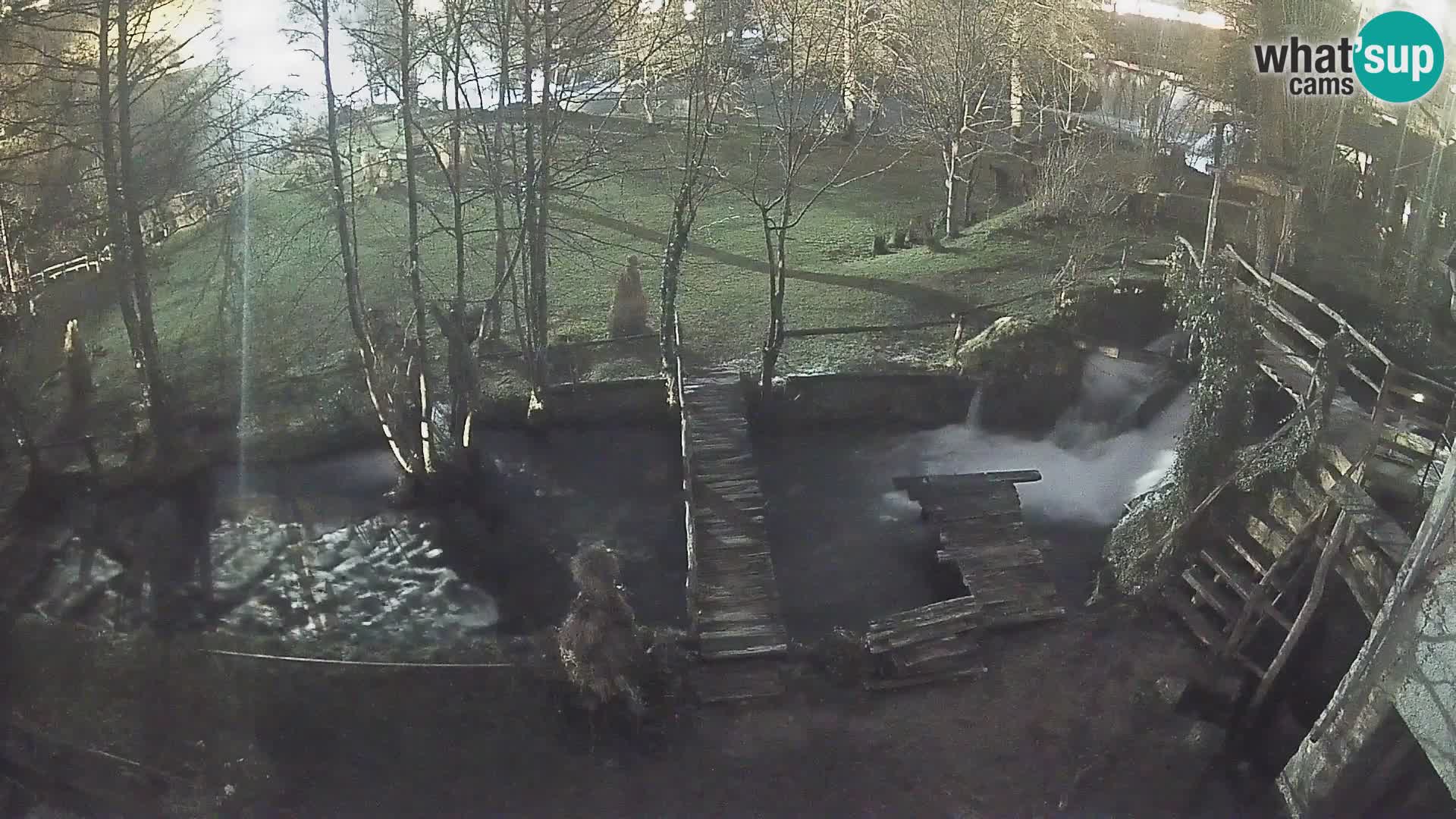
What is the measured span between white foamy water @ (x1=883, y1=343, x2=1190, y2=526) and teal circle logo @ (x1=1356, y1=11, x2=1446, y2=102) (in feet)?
15.7

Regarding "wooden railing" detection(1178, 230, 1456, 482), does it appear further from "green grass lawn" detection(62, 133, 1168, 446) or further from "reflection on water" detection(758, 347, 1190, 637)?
"green grass lawn" detection(62, 133, 1168, 446)

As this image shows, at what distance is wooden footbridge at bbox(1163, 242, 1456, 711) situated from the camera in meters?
9.71

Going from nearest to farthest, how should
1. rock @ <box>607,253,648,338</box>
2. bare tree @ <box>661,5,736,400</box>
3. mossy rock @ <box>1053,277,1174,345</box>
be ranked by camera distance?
bare tree @ <box>661,5,736,400</box> < mossy rock @ <box>1053,277,1174,345</box> < rock @ <box>607,253,648,338</box>

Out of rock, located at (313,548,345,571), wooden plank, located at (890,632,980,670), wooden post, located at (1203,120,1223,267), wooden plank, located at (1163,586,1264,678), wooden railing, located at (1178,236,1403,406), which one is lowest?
rock, located at (313,548,345,571)

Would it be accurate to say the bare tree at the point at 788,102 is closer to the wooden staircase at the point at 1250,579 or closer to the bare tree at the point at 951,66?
the bare tree at the point at 951,66

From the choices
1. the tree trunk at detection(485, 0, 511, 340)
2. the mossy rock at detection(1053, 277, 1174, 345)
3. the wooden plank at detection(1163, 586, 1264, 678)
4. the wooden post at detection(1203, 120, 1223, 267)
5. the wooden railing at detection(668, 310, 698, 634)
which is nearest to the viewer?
the wooden plank at detection(1163, 586, 1264, 678)

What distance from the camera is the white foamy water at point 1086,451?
48.2ft

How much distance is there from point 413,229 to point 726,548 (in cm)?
586

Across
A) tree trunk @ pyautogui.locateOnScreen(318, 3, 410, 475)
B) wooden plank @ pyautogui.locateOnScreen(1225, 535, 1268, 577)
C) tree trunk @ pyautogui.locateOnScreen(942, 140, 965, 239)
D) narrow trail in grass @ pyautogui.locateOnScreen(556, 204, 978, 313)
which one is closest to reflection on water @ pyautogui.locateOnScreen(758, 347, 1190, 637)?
wooden plank @ pyautogui.locateOnScreen(1225, 535, 1268, 577)

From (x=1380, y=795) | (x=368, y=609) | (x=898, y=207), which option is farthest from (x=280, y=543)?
(x=898, y=207)

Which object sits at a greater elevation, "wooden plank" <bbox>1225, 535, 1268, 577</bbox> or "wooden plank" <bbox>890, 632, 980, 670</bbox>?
"wooden plank" <bbox>1225, 535, 1268, 577</bbox>

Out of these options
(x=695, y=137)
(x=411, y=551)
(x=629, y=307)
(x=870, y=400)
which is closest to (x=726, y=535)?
(x=411, y=551)

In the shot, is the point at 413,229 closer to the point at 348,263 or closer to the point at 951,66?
the point at 348,263

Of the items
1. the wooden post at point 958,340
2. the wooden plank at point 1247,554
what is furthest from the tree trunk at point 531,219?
the wooden plank at point 1247,554
